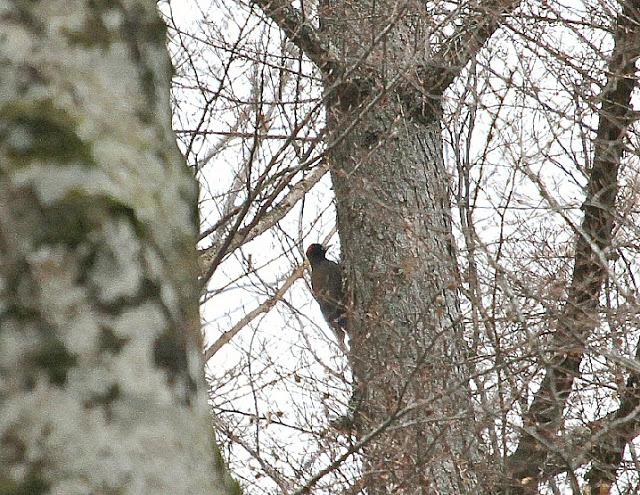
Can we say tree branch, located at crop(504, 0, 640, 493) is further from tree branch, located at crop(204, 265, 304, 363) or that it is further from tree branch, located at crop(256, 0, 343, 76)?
tree branch, located at crop(204, 265, 304, 363)

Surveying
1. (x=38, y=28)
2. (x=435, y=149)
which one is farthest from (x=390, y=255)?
(x=38, y=28)

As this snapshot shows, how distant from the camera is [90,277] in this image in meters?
1.35

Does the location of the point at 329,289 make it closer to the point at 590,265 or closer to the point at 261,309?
the point at 261,309

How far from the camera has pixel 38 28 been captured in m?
1.46

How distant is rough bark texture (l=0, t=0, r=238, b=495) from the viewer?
126 centimetres

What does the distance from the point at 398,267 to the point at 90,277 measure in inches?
213

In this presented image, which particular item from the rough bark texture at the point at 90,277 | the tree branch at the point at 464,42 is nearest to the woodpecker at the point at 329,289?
the tree branch at the point at 464,42

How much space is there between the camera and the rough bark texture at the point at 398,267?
219 inches

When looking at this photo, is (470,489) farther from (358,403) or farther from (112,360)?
(112,360)

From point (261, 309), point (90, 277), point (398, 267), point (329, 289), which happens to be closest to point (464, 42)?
point (398, 267)

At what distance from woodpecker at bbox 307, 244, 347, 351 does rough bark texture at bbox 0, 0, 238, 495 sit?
487cm

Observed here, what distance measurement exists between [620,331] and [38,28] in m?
4.78

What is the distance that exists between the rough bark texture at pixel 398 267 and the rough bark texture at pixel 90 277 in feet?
12.5

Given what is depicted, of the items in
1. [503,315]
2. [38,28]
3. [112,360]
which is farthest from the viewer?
[503,315]
